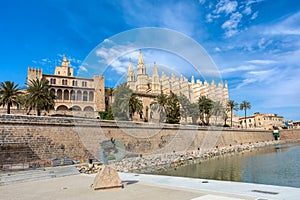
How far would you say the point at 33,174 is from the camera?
37.6ft

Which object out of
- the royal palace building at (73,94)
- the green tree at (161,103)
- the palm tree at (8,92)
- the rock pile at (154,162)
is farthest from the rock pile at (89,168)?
the royal palace building at (73,94)

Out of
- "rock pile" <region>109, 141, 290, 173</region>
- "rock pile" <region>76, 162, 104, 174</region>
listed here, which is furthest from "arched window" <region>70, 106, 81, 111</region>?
"rock pile" <region>76, 162, 104, 174</region>

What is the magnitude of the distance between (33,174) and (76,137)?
25.1ft

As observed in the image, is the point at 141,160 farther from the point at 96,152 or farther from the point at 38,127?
the point at 38,127

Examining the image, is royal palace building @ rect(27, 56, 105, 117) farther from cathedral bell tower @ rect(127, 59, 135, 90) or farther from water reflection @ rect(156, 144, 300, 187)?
cathedral bell tower @ rect(127, 59, 135, 90)

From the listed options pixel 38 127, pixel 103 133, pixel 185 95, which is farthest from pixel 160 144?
pixel 38 127

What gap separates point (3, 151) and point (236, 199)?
47.0ft

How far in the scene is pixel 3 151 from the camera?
14258 mm

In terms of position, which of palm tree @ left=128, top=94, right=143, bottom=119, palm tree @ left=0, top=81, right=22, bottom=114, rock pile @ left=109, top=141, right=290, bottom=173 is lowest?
rock pile @ left=109, top=141, right=290, bottom=173

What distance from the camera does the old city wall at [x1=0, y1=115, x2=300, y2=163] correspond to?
15117 millimetres

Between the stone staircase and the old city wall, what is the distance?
11.7ft

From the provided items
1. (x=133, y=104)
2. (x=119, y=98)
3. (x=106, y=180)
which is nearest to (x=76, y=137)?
(x=133, y=104)

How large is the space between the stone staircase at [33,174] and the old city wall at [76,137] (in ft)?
11.7

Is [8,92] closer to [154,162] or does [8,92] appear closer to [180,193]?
[154,162]
